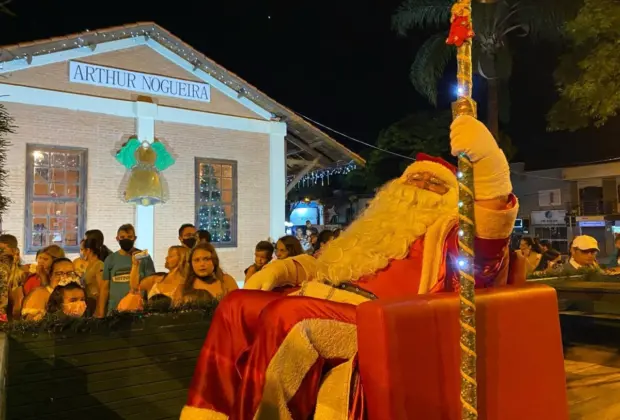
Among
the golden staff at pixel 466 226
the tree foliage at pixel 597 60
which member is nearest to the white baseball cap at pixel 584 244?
the tree foliage at pixel 597 60

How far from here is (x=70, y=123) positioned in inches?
356

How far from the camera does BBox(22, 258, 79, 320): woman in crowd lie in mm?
4438

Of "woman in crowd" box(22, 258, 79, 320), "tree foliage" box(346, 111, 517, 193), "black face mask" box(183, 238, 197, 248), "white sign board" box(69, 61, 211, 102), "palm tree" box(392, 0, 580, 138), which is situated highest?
"palm tree" box(392, 0, 580, 138)

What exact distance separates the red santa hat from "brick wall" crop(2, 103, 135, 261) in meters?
7.17

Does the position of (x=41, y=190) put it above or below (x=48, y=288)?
above

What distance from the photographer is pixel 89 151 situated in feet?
30.3

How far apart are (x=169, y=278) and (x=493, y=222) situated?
3.42m

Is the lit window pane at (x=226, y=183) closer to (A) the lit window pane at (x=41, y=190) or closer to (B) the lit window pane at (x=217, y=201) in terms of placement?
(B) the lit window pane at (x=217, y=201)

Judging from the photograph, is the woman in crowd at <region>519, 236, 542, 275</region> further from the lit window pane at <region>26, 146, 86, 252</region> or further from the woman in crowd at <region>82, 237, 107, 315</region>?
the lit window pane at <region>26, 146, 86, 252</region>

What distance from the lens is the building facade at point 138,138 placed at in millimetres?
8703

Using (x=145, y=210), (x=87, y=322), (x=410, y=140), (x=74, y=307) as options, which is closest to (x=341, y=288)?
(x=87, y=322)

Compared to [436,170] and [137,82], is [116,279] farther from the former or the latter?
[137,82]

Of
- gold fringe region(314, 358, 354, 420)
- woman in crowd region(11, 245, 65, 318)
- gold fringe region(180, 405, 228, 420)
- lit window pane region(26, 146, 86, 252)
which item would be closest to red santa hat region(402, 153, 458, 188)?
gold fringe region(314, 358, 354, 420)

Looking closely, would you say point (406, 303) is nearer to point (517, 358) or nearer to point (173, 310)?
point (517, 358)
